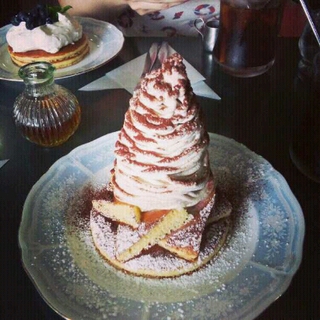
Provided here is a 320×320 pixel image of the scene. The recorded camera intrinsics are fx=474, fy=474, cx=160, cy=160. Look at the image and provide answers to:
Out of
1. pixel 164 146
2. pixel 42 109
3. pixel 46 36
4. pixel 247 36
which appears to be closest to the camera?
pixel 164 146

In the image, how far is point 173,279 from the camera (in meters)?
0.80

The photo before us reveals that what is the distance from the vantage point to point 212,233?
2.85ft

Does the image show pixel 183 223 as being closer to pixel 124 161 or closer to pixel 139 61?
pixel 124 161

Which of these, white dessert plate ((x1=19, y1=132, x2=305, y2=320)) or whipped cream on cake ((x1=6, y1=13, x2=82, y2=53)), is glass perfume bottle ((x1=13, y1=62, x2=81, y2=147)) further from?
whipped cream on cake ((x1=6, y1=13, x2=82, y2=53))

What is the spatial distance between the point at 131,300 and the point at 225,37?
0.83 meters

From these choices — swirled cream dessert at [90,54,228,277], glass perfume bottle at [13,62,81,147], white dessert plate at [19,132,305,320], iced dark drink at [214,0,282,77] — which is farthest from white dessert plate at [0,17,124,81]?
swirled cream dessert at [90,54,228,277]

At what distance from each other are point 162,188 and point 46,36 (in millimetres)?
827

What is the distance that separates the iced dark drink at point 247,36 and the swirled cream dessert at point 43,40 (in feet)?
1.46

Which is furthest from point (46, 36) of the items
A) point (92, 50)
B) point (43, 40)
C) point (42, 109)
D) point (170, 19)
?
point (170, 19)

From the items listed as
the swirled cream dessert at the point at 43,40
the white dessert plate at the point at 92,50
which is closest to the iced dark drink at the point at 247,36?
the white dessert plate at the point at 92,50

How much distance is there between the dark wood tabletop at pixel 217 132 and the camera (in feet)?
2.59

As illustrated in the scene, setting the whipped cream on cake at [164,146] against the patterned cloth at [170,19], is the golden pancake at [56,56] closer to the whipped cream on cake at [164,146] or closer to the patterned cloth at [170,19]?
the patterned cloth at [170,19]

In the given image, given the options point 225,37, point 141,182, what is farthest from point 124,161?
point 225,37

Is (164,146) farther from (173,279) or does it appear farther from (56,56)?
(56,56)
